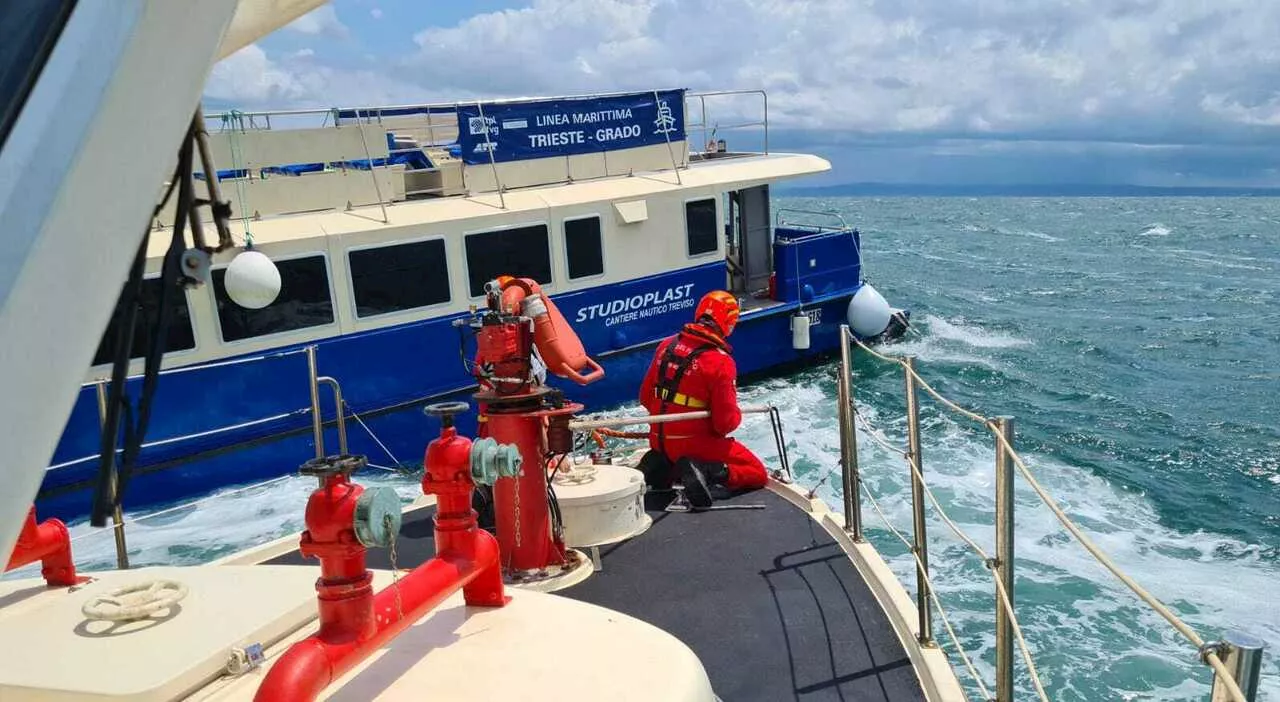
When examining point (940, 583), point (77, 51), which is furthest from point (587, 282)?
point (77, 51)

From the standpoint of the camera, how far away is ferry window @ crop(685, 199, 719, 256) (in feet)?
41.6

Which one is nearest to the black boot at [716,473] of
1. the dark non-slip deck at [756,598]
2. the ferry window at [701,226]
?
the dark non-slip deck at [756,598]

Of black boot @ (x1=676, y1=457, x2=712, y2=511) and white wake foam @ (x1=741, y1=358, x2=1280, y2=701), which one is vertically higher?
black boot @ (x1=676, y1=457, x2=712, y2=511)

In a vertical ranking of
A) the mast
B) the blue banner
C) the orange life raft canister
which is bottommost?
the orange life raft canister

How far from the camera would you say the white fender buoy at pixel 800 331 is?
44.0 feet

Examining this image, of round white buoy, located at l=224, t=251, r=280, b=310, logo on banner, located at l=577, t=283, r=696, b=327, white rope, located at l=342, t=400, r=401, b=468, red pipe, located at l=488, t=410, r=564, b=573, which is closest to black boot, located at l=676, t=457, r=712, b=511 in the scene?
red pipe, located at l=488, t=410, r=564, b=573

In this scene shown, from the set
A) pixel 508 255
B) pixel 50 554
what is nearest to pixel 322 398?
pixel 508 255

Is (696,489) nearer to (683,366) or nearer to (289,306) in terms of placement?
(683,366)

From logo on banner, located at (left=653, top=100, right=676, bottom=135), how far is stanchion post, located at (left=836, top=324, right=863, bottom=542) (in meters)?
8.71

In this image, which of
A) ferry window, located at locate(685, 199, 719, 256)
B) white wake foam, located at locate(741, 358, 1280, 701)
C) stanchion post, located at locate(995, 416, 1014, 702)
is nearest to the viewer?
stanchion post, located at locate(995, 416, 1014, 702)

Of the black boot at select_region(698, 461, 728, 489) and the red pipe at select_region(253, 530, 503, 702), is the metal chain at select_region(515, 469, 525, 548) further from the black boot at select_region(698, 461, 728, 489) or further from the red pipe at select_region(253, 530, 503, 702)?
the black boot at select_region(698, 461, 728, 489)

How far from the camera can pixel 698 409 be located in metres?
5.56

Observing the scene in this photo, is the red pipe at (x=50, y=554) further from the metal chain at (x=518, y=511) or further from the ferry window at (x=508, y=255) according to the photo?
the ferry window at (x=508, y=255)

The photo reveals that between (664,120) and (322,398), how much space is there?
5993 mm
